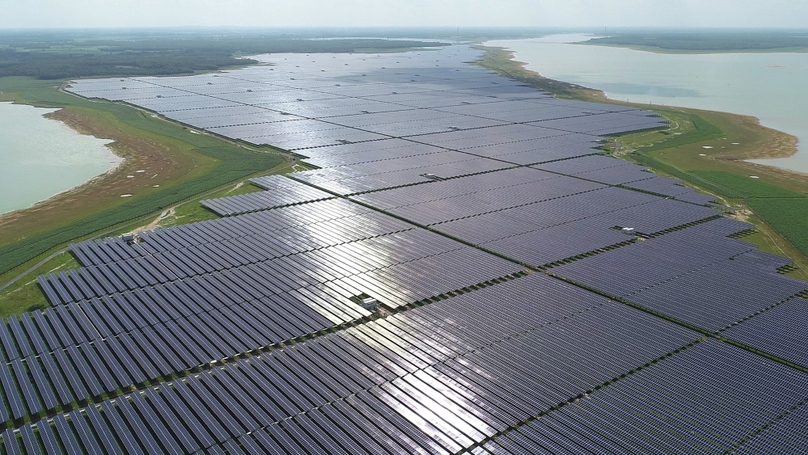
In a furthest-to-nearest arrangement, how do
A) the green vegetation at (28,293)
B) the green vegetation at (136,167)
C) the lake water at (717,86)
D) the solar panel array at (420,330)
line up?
the lake water at (717,86) → the green vegetation at (136,167) → the green vegetation at (28,293) → the solar panel array at (420,330)

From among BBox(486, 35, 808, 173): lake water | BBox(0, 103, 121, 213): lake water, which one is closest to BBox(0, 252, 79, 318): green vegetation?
BBox(0, 103, 121, 213): lake water

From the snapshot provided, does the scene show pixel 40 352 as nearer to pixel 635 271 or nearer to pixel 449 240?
pixel 449 240

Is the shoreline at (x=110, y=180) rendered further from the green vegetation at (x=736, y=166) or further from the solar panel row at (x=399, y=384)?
the green vegetation at (x=736, y=166)

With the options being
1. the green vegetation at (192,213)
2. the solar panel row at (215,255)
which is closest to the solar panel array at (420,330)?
the solar panel row at (215,255)

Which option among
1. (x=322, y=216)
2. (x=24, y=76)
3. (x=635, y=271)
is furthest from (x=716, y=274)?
(x=24, y=76)

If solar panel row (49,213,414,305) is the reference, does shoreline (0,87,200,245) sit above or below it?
above

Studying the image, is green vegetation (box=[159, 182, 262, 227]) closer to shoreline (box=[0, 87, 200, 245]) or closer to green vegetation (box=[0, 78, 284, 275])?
green vegetation (box=[0, 78, 284, 275])
